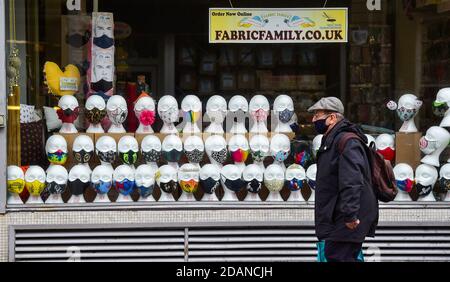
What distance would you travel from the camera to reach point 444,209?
7156 millimetres

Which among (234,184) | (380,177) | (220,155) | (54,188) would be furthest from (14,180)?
(380,177)

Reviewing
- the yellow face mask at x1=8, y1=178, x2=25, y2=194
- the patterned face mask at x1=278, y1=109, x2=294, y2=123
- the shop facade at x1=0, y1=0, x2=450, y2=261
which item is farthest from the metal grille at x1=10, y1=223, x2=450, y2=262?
the patterned face mask at x1=278, y1=109, x2=294, y2=123

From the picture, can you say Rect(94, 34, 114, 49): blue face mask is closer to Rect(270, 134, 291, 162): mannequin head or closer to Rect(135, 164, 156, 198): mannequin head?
Rect(135, 164, 156, 198): mannequin head

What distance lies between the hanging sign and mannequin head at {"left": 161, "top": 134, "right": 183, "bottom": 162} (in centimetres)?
93

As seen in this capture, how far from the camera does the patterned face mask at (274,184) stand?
23.6 ft

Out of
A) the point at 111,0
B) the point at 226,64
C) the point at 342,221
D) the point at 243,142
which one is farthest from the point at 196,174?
the point at 342,221

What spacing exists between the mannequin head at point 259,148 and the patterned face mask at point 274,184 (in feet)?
0.70

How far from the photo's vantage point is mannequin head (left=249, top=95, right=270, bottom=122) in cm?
737

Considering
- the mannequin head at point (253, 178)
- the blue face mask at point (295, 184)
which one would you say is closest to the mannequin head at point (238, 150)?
the mannequin head at point (253, 178)

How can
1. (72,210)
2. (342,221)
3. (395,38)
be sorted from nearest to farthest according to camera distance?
(342,221), (72,210), (395,38)

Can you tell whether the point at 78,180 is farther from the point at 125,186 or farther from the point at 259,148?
the point at 259,148

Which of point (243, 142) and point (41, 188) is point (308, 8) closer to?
point (243, 142)

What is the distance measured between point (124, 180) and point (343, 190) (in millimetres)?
2475

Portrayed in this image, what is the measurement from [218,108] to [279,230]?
117 centimetres
